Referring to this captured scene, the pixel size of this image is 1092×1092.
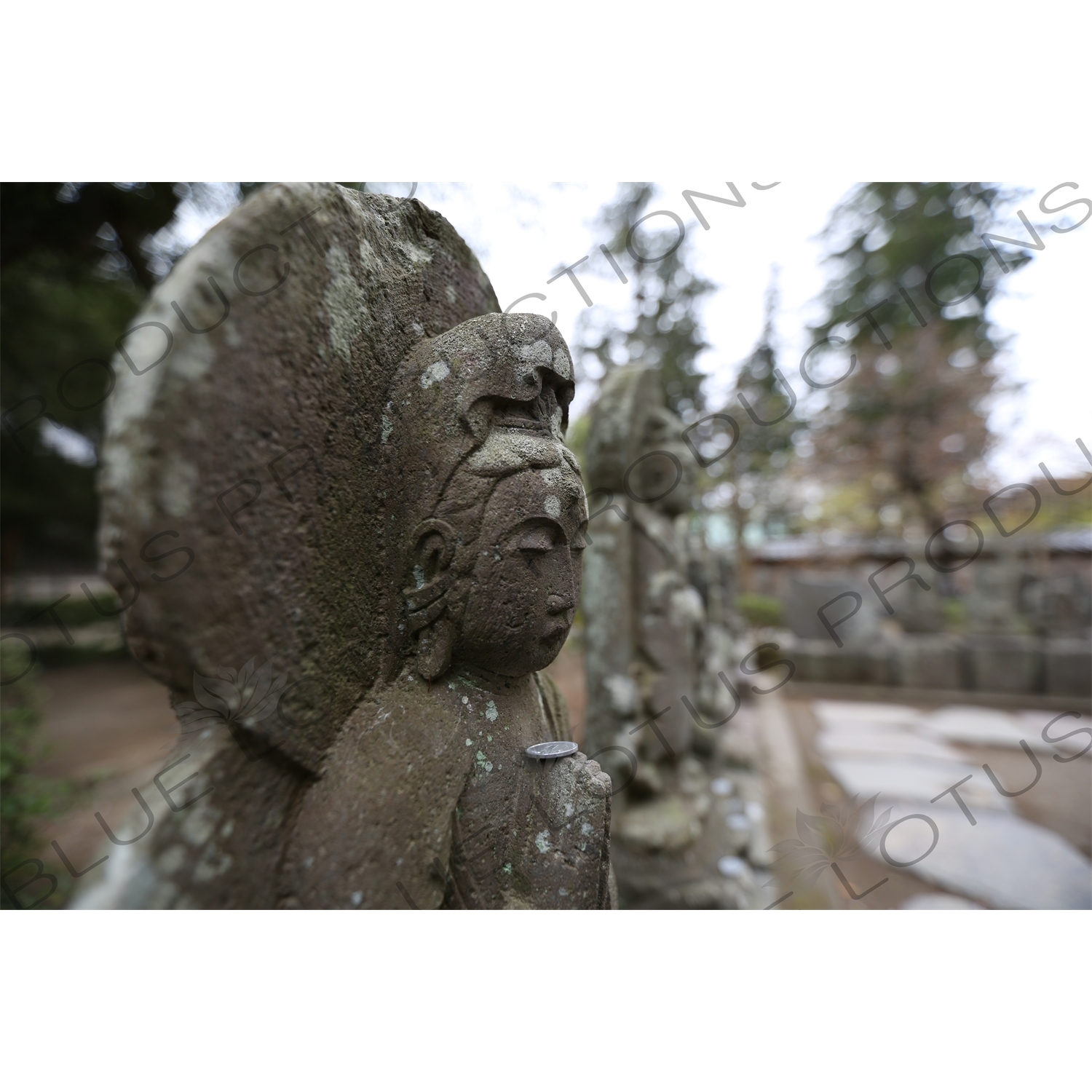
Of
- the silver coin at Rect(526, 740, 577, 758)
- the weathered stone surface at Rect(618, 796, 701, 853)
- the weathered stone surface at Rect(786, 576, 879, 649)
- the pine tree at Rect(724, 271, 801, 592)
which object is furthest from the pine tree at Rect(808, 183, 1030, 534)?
the silver coin at Rect(526, 740, 577, 758)

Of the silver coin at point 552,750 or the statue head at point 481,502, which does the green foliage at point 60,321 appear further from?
the silver coin at point 552,750

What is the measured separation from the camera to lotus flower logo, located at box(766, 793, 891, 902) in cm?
285

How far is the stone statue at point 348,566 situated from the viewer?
2.31ft

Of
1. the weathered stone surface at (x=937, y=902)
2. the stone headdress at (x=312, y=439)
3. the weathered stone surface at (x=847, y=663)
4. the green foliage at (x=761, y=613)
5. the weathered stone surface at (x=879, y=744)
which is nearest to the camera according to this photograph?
the stone headdress at (x=312, y=439)

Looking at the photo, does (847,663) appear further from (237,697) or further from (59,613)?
(59,613)

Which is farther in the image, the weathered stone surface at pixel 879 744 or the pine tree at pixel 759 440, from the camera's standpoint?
the pine tree at pixel 759 440

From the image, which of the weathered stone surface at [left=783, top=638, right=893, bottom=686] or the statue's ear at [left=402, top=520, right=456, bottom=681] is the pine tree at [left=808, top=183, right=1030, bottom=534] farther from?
the statue's ear at [left=402, top=520, right=456, bottom=681]

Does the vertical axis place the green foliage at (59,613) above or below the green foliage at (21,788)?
below

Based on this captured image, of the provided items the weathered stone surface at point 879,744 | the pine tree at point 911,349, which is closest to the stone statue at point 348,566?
the weathered stone surface at point 879,744

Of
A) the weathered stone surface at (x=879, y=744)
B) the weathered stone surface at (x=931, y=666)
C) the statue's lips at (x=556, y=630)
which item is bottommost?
the weathered stone surface at (x=931, y=666)

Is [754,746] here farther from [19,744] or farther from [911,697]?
[19,744]

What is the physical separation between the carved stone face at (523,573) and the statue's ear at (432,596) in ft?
0.13

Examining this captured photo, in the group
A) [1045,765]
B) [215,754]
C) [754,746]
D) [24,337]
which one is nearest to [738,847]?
[754,746]

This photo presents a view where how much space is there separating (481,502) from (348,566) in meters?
0.25
